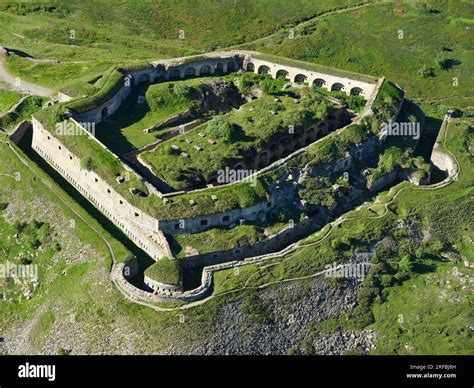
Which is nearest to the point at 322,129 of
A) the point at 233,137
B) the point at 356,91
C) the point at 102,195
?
the point at 356,91

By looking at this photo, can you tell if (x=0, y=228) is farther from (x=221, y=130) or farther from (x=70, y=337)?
(x=221, y=130)

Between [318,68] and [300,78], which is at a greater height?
[318,68]

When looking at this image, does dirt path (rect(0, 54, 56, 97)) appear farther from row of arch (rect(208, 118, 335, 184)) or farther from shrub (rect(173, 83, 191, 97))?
row of arch (rect(208, 118, 335, 184))

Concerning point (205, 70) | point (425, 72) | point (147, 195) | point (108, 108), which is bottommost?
point (425, 72)

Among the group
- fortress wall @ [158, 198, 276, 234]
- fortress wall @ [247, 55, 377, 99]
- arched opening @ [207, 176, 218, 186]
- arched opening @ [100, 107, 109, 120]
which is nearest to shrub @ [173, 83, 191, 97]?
arched opening @ [100, 107, 109, 120]

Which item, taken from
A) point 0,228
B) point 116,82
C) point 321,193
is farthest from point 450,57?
point 0,228

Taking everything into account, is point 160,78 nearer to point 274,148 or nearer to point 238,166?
point 274,148

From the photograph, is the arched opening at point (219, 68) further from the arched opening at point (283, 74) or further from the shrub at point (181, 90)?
the shrub at point (181, 90)
